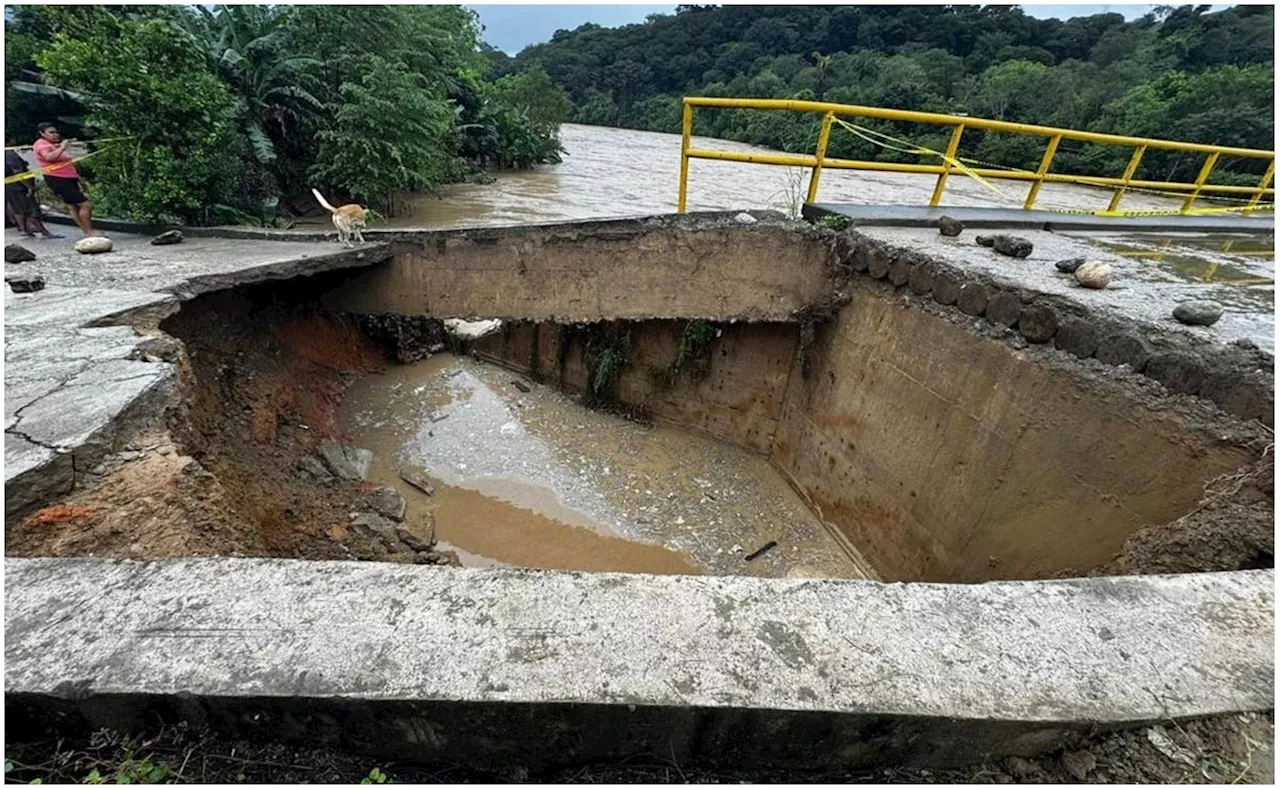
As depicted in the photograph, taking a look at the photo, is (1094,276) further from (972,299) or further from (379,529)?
(379,529)

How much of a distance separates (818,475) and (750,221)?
278 centimetres

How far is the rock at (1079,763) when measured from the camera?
1406 mm

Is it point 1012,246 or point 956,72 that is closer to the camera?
point 1012,246

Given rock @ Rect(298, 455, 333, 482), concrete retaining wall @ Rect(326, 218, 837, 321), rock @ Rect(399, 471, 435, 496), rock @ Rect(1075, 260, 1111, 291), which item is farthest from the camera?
concrete retaining wall @ Rect(326, 218, 837, 321)

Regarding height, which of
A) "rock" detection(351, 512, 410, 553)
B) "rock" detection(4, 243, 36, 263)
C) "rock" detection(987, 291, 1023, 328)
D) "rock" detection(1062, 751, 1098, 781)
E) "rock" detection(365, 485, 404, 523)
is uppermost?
"rock" detection(987, 291, 1023, 328)

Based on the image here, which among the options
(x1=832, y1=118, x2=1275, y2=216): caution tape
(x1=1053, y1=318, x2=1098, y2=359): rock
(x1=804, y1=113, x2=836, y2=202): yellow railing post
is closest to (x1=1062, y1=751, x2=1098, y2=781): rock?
(x1=1053, y1=318, x2=1098, y2=359): rock

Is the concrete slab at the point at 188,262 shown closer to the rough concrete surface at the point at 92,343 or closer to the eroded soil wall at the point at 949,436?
the rough concrete surface at the point at 92,343

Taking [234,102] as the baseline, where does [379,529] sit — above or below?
below

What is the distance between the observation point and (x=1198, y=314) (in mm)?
3203

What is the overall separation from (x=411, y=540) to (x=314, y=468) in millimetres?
1194

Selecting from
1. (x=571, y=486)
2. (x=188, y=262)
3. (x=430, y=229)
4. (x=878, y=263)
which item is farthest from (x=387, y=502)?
(x=878, y=263)

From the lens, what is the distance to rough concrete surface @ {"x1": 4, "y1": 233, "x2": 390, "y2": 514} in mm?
2432

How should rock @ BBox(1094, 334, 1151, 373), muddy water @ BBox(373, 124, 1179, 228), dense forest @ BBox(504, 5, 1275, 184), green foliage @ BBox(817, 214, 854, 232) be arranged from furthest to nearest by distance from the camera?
1. dense forest @ BBox(504, 5, 1275, 184)
2. muddy water @ BBox(373, 124, 1179, 228)
3. green foliage @ BBox(817, 214, 854, 232)
4. rock @ BBox(1094, 334, 1151, 373)

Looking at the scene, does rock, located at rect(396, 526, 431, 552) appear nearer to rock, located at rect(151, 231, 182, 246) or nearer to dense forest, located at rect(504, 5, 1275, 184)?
rock, located at rect(151, 231, 182, 246)
